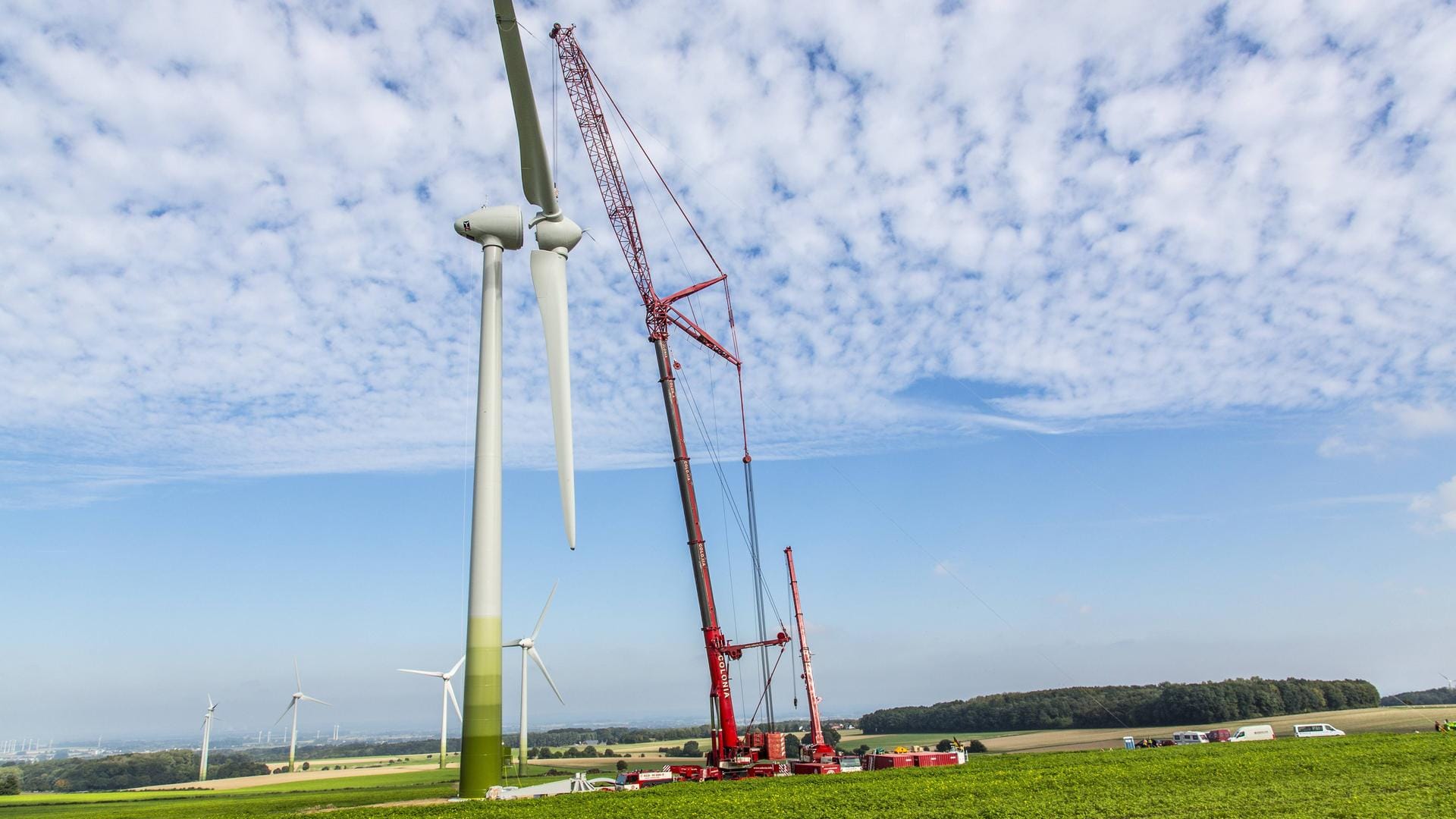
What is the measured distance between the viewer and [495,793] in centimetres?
3384

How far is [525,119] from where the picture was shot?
3578 centimetres

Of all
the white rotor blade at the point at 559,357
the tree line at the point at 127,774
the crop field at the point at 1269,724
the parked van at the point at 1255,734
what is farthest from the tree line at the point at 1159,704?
the tree line at the point at 127,774

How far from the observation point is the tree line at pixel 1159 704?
404ft

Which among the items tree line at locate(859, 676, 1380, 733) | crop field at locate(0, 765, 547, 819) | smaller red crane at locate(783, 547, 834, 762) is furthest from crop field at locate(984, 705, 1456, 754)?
crop field at locate(0, 765, 547, 819)

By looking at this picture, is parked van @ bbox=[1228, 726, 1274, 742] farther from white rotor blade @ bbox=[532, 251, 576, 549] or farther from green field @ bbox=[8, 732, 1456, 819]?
white rotor blade @ bbox=[532, 251, 576, 549]

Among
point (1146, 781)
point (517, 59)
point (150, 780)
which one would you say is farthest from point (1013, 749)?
point (150, 780)

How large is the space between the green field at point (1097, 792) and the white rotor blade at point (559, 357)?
39.7 ft

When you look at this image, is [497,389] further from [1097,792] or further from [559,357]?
[1097,792]

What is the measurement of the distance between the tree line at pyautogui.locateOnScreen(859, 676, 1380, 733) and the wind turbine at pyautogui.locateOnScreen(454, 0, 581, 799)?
123 m

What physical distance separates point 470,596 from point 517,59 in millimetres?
22157

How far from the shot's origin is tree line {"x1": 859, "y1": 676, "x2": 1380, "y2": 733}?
123125 millimetres

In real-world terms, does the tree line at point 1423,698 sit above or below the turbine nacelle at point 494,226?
below

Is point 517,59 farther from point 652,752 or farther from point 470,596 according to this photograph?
point 652,752

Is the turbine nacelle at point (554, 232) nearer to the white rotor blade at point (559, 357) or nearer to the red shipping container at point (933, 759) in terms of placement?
the white rotor blade at point (559, 357)
